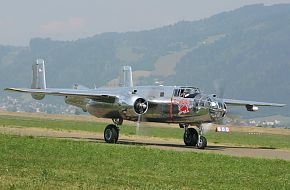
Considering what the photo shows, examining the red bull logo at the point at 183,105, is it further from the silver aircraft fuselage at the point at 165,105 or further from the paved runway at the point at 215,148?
the paved runway at the point at 215,148

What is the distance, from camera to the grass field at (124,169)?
65.9ft

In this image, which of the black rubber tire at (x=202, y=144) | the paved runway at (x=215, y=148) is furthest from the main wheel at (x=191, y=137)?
the black rubber tire at (x=202, y=144)

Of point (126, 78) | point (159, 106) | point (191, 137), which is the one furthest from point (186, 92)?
point (126, 78)

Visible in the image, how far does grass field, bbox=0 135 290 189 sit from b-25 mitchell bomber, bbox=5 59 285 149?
6.57 m

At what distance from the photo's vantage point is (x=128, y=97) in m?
40.1

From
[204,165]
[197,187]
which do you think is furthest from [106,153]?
[197,187]

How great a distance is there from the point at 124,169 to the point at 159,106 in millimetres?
16036

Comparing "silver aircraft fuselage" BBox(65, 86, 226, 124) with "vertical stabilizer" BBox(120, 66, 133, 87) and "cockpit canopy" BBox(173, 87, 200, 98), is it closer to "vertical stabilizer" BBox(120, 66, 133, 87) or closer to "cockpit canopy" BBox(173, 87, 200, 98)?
"cockpit canopy" BBox(173, 87, 200, 98)

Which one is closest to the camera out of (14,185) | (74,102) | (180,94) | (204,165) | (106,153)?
(14,185)

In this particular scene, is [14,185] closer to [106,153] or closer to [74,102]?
[106,153]

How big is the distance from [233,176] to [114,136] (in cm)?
1842

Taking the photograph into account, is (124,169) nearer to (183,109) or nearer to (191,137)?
(183,109)

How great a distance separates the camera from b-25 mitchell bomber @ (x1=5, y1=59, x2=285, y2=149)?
3769cm

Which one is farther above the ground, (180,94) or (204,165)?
(180,94)
